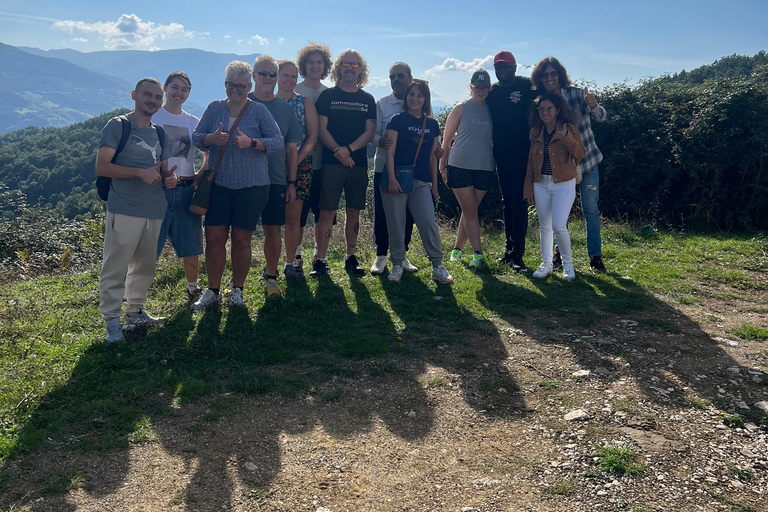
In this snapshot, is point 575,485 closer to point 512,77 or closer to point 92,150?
point 512,77

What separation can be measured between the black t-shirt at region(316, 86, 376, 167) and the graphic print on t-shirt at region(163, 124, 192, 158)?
1.44 m

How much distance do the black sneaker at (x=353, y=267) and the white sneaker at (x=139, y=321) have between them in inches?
91.3

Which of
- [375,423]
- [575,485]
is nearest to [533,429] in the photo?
[575,485]

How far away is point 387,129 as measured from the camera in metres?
5.59

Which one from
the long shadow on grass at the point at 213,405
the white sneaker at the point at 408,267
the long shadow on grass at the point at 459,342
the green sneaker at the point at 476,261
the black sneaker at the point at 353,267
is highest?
the green sneaker at the point at 476,261

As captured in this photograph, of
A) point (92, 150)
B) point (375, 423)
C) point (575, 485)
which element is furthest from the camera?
point (92, 150)

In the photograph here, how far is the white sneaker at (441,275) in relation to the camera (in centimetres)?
583

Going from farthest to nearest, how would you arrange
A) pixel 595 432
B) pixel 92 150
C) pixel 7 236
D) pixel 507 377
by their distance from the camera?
pixel 92 150
pixel 7 236
pixel 507 377
pixel 595 432

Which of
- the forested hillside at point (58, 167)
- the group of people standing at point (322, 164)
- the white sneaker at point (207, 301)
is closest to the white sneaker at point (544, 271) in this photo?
the group of people standing at point (322, 164)

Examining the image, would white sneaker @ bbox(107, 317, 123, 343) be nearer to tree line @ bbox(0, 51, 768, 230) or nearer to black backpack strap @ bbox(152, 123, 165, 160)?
black backpack strap @ bbox(152, 123, 165, 160)

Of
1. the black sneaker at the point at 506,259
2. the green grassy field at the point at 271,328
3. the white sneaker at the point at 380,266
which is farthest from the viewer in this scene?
the black sneaker at the point at 506,259

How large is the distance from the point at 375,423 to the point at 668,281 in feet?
13.8

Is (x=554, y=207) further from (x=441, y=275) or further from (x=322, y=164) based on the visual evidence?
(x=322, y=164)

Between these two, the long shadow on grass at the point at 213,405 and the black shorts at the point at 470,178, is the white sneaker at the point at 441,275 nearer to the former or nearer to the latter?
the black shorts at the point at 470,178
